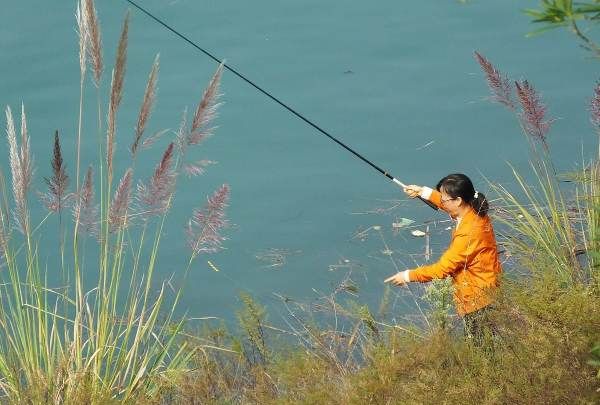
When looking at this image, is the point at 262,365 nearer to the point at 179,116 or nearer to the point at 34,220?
the point at 34,220

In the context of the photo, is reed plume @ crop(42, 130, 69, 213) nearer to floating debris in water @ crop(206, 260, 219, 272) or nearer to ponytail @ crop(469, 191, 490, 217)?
ponytail @ crop(469, 191, 490, 217)

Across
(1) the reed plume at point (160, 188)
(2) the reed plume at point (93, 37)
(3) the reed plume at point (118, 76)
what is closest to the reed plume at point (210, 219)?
(1) the reed plume at point (160, 188)

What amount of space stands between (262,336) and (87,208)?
0.85 meters

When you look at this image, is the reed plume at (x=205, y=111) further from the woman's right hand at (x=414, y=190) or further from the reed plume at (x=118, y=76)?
the woman's right hand at (x=414, y=190)

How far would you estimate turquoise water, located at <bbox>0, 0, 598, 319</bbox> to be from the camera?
635 cm

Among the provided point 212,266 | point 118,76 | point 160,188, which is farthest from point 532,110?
point 212,266

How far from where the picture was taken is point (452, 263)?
16.0 ft

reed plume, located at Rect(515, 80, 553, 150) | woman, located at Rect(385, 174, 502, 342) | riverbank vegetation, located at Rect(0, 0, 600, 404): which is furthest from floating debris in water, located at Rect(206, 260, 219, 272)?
reed plume, located at Rect(515, 80, 553, 150)

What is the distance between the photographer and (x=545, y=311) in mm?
3879

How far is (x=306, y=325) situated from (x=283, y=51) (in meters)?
3.62

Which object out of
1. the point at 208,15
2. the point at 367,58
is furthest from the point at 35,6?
the point at 367,58

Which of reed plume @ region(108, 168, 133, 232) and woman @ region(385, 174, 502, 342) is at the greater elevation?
reed plume @ region(108, 168, 133, 232)

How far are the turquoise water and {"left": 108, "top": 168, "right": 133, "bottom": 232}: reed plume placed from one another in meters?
1.44

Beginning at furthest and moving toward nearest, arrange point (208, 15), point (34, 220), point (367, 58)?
1. point (208, 15)
2. point (367, 58)
3. point (34, 220)
